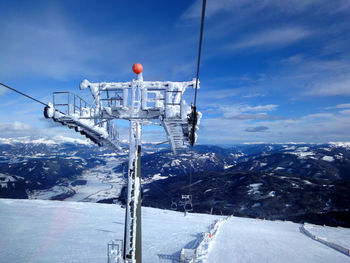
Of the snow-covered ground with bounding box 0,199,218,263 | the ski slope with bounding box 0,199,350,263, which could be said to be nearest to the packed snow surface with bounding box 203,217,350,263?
the ski slope with bounding box 0,199,350,263

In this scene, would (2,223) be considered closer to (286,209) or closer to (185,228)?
(185,228)

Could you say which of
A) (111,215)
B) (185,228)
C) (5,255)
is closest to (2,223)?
(5,255)

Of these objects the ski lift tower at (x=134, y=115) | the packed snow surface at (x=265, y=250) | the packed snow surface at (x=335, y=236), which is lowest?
the packed snow surface at (x=335, y=236)

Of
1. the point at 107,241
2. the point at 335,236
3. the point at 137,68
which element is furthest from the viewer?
the point at 335,236

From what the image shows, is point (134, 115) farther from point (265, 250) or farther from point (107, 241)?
point (265, 250)

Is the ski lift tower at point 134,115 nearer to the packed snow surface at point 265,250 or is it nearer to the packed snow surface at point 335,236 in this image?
the packed snow surface at point 265,250

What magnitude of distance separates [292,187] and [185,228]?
151m

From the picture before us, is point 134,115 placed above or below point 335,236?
above

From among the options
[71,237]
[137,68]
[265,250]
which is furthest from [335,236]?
[137,68]

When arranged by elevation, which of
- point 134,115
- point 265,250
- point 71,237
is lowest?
point 265,250

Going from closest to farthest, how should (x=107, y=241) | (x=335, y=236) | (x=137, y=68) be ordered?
(x=137, y=68)
(x=107, y=241)
(x=335, y=236)

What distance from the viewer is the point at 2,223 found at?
30.1 meters

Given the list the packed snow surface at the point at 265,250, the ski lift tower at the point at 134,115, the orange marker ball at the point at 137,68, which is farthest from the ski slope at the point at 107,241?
the orange marker ball at the point at 137,68

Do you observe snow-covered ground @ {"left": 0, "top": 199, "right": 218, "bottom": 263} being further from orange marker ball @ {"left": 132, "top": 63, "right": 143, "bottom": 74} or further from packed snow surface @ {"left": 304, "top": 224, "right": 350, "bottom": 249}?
packed snow surface @ {"left": 304, "top": 224, "right": 350, "bottom": 249}
